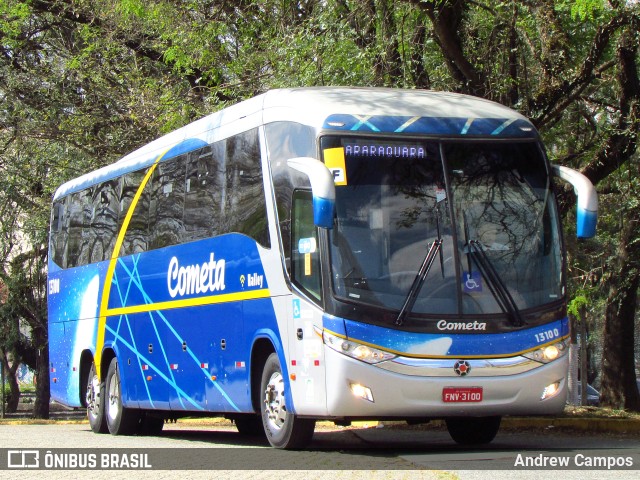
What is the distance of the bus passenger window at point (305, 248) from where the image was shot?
10.8m

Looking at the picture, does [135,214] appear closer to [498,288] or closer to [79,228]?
[79,228]

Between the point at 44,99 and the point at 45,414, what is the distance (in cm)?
1858

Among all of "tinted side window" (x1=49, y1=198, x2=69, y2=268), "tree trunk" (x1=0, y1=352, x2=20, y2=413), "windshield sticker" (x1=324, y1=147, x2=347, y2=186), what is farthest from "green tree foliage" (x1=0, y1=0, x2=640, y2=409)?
"tree trunk" (x1=0, y1=352, x2=20, y2=413)

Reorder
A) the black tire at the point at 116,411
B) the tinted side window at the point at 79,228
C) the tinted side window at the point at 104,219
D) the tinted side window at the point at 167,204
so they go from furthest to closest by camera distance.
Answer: the tinted side window at the point at 79,228 < the tinted side window at the point at 104,219 < the black tire at the point at 116,411 < the tinted side window at the point at 167,204

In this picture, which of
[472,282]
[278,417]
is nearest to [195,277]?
[278,417]

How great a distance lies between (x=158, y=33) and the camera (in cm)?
2230

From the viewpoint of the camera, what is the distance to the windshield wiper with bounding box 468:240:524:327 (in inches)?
425

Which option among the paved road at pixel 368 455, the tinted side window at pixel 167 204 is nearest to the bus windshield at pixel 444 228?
the paved road at pixel 368 455

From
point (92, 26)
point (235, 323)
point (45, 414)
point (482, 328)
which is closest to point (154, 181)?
point (235, 323)

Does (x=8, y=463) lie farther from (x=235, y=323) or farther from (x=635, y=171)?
(x=635, y=171)

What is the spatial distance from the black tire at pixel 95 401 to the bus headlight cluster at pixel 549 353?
819cm

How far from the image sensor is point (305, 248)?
36.0ft

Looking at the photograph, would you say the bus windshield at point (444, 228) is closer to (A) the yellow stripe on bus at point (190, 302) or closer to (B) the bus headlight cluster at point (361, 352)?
(B) the bus headlight cluster at point (361, 352)

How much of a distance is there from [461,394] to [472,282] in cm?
104
